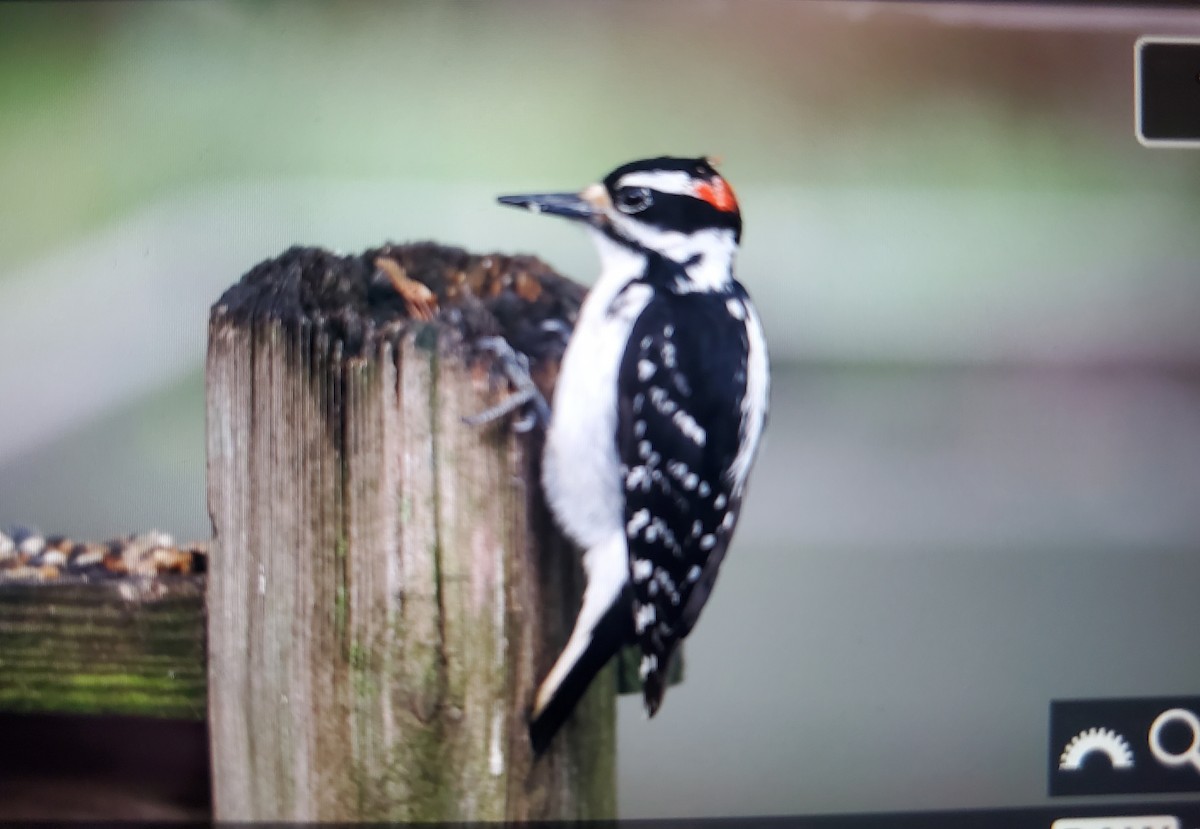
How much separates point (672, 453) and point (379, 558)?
0.39 meters

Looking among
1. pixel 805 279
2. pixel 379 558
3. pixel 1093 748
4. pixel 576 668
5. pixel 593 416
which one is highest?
pixel 805 279

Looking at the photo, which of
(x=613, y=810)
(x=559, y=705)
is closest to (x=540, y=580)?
(x=559, y=705)

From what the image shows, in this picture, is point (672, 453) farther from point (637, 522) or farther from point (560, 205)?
point (560, 205)

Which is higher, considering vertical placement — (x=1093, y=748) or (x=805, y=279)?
(x=805, y=279)

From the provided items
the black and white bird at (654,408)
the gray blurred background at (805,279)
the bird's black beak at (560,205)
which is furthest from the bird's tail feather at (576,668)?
the bird's black beak at (560,205)

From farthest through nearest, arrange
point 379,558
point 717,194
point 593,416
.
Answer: point 717,194 → point 593,416 → point 379,558

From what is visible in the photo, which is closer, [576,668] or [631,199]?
[576,668]

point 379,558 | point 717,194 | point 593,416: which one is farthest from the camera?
point 717,194

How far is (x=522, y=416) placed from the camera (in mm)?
932

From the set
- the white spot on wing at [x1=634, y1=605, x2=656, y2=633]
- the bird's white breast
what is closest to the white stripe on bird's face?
the bird's white breast

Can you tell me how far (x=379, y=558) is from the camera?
905 mm

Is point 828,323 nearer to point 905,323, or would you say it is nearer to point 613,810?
point 905,323

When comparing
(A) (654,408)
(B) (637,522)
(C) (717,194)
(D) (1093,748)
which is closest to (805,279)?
(C) (717,194)

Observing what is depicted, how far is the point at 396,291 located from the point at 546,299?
184 millimetres
